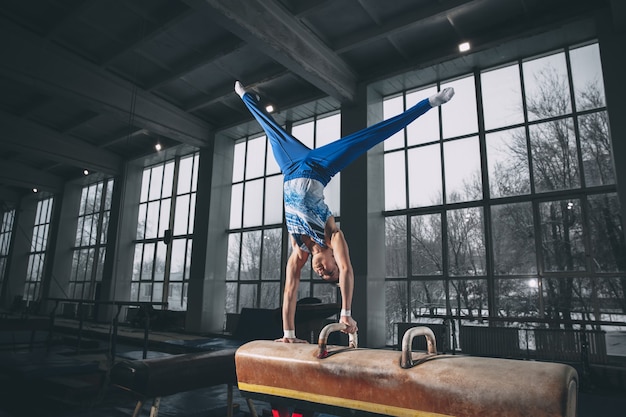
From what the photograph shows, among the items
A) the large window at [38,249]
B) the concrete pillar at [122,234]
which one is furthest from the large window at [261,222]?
the large window at [38,249]

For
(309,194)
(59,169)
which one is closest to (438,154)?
(309,194)

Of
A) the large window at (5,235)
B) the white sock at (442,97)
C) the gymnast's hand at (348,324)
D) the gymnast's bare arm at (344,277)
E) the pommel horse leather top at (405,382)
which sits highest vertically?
the large window at (5,235)

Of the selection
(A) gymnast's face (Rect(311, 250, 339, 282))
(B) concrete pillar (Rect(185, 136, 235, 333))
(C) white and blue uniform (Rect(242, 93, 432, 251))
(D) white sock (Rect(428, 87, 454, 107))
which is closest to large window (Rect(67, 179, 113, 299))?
(B) concrete pillar (Rect(185, 136, 235, 333))

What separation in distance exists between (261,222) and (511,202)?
20.8ft

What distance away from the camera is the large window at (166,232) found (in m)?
12.4

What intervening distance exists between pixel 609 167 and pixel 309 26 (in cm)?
590

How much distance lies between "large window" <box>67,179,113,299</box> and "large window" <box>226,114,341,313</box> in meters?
6.87

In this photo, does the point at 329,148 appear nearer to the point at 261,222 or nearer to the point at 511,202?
the point at 511,202

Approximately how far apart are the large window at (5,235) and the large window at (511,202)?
67.7ft

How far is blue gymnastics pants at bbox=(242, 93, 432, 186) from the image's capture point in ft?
8.38

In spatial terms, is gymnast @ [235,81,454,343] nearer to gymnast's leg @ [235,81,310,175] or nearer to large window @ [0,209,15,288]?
gymnast's leg @ [235,81,310,175]

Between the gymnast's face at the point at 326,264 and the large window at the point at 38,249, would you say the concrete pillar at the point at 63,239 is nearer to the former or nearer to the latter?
the large window at the point at 38,249

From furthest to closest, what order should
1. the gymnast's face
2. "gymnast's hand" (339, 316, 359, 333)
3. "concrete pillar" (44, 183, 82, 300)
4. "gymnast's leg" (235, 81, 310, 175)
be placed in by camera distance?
"concrete pillar" (44, 183, 82, 300) < "gymnast's leg" (235, 81, 310, 175) < the gymnast's face < "gymnast's hand" (339, 316, 359, 333)

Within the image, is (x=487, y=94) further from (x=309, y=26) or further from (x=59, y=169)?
(x=59, y=169)
